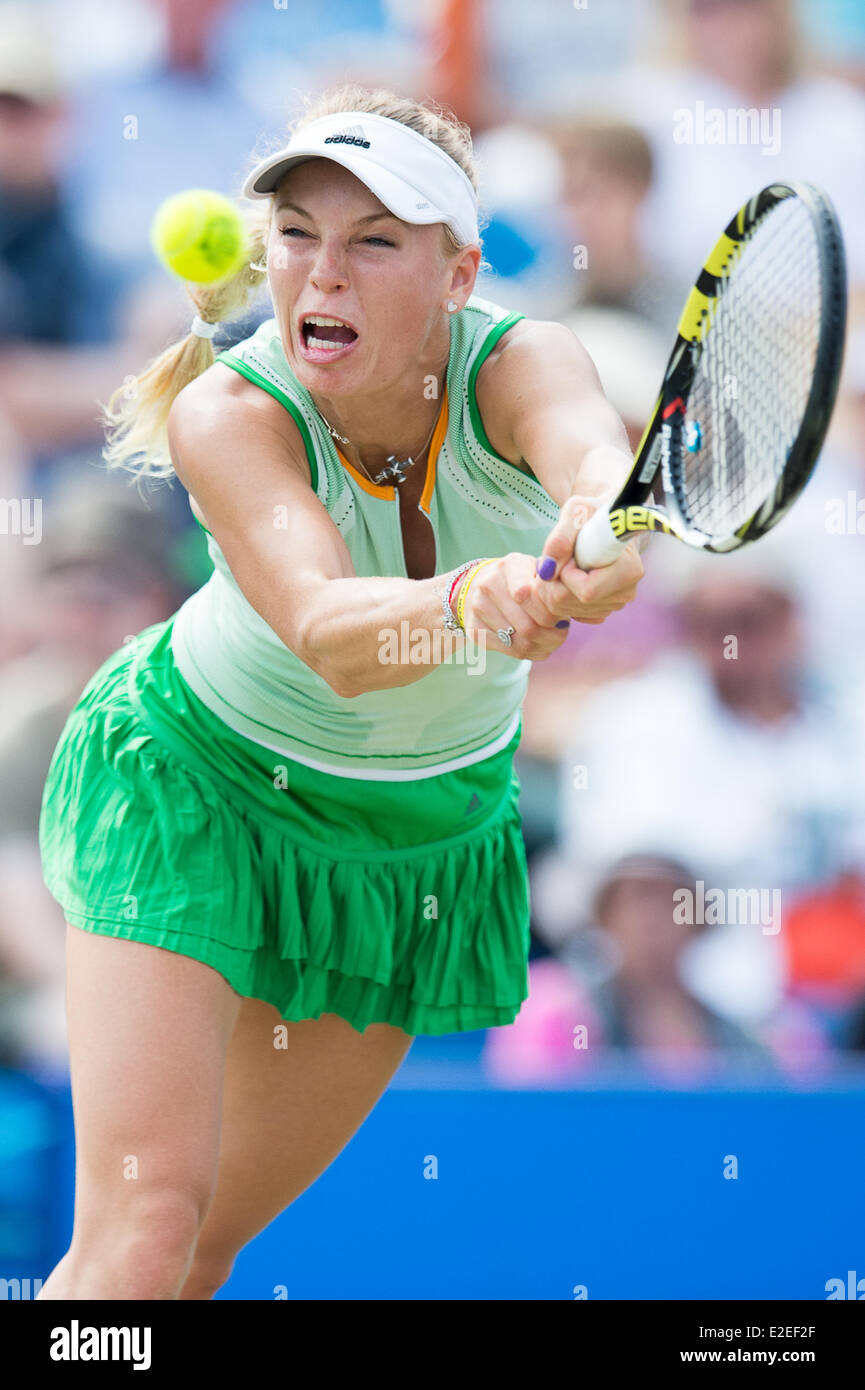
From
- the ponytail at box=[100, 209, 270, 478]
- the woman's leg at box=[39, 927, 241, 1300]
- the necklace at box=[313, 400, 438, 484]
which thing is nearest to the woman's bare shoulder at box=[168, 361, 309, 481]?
the necklace at box=[313, 400, 438, 484]

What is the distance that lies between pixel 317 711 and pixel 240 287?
1.95ft

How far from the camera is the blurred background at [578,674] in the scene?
10.7 ft

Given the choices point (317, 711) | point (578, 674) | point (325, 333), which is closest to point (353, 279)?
point (325, 333)

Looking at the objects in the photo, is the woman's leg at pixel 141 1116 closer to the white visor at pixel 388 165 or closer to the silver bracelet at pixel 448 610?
the silver bracelet at pixel 448 610

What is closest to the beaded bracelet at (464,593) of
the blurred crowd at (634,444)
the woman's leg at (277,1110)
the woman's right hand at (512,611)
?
the woman's right hand at (512,611)

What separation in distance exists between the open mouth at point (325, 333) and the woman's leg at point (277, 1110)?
0.96 m

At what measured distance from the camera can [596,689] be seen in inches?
160

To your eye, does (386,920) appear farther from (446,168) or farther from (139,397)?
(446,168)

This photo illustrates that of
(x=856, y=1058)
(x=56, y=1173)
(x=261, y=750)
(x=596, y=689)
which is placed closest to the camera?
(x=261, y=750)

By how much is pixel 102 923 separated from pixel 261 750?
32 cm

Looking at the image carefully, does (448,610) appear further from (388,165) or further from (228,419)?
(388,165)

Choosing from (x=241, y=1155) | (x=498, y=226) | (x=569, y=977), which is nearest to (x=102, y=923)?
(x=241, y=1155)

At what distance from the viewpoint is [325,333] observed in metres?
2.07

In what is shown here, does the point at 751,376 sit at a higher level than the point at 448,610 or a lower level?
higher
